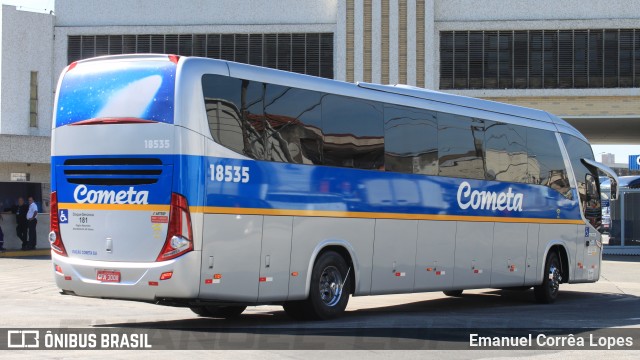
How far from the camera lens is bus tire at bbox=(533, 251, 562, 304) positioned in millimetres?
21438

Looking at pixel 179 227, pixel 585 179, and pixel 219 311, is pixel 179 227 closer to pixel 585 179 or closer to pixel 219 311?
pixel 219 311

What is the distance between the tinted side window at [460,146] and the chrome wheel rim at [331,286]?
10.9 feet

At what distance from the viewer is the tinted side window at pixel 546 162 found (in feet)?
69.8

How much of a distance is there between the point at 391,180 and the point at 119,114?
191 inches

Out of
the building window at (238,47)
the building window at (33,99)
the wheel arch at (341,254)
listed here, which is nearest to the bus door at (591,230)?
the wheel arch at (341,254)

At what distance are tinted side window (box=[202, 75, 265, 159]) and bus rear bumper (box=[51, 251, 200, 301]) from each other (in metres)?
1.59

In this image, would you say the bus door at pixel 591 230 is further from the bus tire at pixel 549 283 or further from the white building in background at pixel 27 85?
the white building in background at pixel 27 85

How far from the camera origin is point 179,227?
13562 mm

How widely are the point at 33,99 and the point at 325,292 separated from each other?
1597 inches

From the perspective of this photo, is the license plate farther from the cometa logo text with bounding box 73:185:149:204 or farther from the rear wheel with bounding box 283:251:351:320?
the rear wheel with bounding box 283:251:351:320

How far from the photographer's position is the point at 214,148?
13.9m

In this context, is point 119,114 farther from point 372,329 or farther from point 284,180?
point 372,329

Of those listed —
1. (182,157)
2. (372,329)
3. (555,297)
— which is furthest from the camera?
(555,297)

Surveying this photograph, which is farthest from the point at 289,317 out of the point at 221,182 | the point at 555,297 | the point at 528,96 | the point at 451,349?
the point at 528,96
